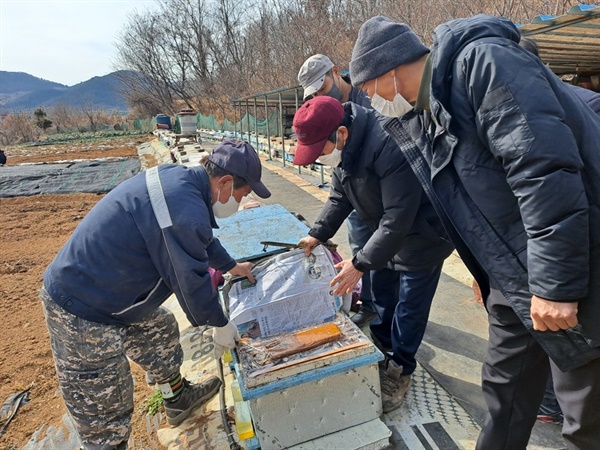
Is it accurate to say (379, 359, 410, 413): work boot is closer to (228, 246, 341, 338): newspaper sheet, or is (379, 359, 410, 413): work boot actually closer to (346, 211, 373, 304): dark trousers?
(228, 246, 341, 338): newspaper sheet

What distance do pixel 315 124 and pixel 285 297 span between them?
1.00 meters

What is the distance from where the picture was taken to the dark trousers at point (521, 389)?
49.6 inches

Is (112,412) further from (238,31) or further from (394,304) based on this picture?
(238,31)

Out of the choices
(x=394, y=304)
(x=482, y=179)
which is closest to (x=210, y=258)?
(x=394, y=304)

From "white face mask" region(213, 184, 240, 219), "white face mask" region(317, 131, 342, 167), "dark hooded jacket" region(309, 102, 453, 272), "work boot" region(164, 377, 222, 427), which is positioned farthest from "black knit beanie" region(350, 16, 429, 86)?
"work boot" region(164, 377, 222, 427)

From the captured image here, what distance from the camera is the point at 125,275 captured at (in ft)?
5.96

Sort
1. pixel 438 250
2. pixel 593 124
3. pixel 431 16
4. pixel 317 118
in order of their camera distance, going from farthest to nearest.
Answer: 1. pixel 431 16
2. pixel 438 250
3. pixel 317 118
4. pixel 593 124

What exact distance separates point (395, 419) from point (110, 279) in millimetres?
1723

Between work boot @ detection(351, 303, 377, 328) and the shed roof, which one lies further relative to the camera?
the shed roof

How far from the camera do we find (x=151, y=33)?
1594 inches

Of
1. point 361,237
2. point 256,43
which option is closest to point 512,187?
point 361,237

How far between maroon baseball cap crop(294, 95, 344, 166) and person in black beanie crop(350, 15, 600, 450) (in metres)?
0.36

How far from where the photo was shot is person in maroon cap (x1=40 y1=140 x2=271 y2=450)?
5.65 feet

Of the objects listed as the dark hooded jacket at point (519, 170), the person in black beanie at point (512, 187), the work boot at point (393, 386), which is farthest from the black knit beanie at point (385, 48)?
the work boot at point (393, 386)
